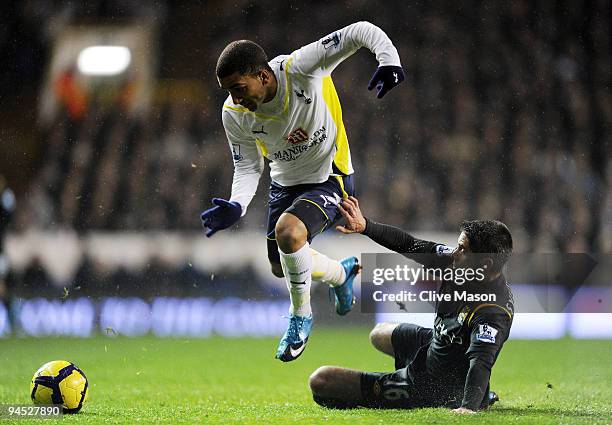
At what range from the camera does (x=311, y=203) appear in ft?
13.0

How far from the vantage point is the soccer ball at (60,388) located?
12.6 feet

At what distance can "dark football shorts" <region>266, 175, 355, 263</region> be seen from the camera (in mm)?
3918

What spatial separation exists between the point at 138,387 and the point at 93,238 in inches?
205

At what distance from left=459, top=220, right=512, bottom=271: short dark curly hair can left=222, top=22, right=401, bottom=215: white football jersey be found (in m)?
0.92

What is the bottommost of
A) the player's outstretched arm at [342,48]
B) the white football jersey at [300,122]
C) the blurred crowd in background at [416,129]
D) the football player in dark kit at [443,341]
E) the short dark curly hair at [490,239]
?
the football player in dark kit at [443,341]

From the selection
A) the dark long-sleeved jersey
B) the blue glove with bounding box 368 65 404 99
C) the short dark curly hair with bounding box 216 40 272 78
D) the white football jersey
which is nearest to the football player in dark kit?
the dark long-sleeved jersey

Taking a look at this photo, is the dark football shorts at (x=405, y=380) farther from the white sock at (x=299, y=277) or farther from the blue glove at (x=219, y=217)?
the blue glove at (x=219, y=217)

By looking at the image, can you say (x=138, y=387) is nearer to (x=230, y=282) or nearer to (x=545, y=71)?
(x=230, y=282)

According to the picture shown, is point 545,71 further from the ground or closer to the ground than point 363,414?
further from the ground

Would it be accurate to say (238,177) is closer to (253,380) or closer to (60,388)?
(60,388)

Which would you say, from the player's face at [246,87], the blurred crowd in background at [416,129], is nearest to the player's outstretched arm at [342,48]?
the player's face at [246,87]

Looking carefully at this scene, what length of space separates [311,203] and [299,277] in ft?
1.19

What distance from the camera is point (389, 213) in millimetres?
10148

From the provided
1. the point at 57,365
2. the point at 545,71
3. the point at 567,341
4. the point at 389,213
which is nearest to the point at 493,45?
the point at 545,71
